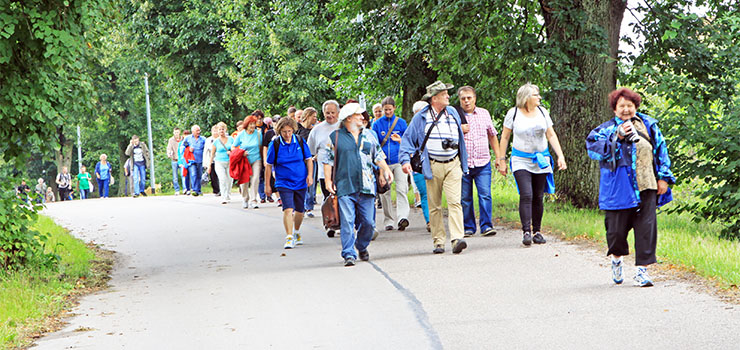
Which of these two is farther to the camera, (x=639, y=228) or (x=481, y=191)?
(x=481, y=191)

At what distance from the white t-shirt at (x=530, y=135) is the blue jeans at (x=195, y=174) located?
16.1 m

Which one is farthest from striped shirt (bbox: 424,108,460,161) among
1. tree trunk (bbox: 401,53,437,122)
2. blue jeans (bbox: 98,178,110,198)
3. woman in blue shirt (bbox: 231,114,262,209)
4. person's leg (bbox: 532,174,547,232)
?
blue jeans (bbox: 98,178,110,198)

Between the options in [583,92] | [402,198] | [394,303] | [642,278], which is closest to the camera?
[394,303]

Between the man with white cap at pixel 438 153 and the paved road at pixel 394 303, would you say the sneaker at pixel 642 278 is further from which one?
the man with white cap at pixel 438 153

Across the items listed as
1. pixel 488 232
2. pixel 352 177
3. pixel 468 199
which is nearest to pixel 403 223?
pixel 468 199

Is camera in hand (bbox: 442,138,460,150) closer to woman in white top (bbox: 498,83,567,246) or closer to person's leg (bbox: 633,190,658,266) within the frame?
woman in white top (bbox: 498,83,567,246)

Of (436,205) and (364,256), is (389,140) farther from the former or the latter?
(364,256)

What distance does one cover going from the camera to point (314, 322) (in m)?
7.47

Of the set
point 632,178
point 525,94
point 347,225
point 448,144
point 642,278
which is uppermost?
point 525,94

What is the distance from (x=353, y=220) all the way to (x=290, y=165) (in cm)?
222

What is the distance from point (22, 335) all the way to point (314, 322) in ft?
7.67

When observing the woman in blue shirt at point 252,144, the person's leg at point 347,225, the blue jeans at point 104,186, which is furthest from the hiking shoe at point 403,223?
the blue jeans at point 104,186

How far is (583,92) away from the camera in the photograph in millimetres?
14492

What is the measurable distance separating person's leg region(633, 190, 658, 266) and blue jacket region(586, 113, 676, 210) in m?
0.11
